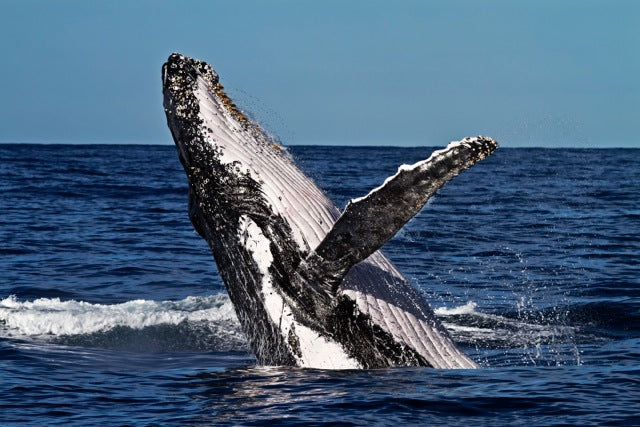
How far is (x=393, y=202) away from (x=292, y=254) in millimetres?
1210

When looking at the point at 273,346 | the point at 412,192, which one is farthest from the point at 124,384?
the point at 412,192

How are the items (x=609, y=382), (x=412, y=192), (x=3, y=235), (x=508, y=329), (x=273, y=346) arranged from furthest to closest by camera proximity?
(x=3, y=235) → (x=508, y=329) → (x=273, y=346) → (x=609, y=382) → (x=412, y=192)

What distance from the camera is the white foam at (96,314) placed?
39.8 feet

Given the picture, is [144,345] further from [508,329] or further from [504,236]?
[504,236]

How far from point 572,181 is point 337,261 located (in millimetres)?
39862

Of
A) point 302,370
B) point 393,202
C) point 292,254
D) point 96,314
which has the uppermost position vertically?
point 96,314

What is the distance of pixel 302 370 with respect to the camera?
25.6ft

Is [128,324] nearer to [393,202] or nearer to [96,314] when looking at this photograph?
[96,314]

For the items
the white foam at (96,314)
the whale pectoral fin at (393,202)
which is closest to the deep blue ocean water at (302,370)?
the white foam at (96,314)

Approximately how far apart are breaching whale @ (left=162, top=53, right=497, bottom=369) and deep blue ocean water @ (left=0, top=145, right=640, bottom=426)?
0.89ft

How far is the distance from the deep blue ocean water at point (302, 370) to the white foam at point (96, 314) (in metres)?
0.03

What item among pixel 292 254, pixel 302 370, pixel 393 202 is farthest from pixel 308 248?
pixel 393 202

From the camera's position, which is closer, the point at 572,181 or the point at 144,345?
the point at 144,345

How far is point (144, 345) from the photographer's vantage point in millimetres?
11484
